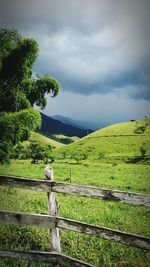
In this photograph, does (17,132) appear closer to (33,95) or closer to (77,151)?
(33,95)

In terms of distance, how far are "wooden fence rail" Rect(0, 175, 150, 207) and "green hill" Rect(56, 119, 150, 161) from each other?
349 ft

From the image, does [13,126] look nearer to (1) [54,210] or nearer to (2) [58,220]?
(1) [54,210]

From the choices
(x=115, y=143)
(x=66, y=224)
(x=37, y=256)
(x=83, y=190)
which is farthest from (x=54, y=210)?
(x=115, y=143)

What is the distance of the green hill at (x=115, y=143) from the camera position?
405ft

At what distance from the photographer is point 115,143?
455ft

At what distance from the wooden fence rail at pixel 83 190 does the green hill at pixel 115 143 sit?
10640 cm

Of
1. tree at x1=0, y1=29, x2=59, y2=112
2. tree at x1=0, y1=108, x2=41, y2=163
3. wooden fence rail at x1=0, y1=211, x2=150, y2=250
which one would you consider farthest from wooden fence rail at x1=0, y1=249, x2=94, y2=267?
tree at x1=0, y1=29, x2=59, y2=112

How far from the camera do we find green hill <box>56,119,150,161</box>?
123m

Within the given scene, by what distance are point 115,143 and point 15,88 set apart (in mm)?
116402

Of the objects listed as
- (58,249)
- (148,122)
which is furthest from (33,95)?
(148,122)

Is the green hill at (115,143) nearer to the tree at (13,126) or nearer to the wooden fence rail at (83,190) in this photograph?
the tree at (13,126)

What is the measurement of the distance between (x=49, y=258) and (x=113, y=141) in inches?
5375

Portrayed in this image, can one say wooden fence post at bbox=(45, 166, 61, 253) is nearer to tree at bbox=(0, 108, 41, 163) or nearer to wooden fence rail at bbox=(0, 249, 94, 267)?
wooden fence rail at bbox=(0, 249, 94, 267)

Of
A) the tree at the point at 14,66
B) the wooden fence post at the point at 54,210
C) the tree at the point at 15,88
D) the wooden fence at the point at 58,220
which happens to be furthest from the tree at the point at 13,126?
the wooden fence post at the point at 54,210
